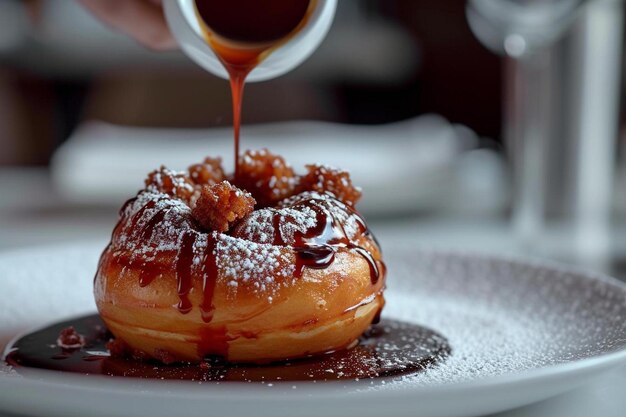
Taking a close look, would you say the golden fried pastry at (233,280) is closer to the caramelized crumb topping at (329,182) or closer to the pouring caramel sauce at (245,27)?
the caramelized crumb topping at (329,182)

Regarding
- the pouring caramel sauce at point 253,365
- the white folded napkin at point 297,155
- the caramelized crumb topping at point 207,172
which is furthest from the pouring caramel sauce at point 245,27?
the white folded napkin at point 297,155

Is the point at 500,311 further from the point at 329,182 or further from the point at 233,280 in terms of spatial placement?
the point at 233,280

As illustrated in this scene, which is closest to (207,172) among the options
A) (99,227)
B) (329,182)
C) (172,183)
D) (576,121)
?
(172,183)

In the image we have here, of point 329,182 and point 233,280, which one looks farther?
point 329,182

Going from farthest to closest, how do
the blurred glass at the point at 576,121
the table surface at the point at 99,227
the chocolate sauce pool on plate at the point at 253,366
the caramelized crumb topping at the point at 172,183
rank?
the blurred glass at the point at 576,121 → the table surface at the point at 99,227 → the caramelized crumb topping at the point at 172,183 → the chocolate sauce pool on plate at the point at 253,366

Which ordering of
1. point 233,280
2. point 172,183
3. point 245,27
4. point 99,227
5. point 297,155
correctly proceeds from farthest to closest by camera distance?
point 297,155 → point 99,227 → point 245,27 → point 172,183 → point 233,280

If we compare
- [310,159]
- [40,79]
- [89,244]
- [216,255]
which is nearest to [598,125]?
[310,159]
